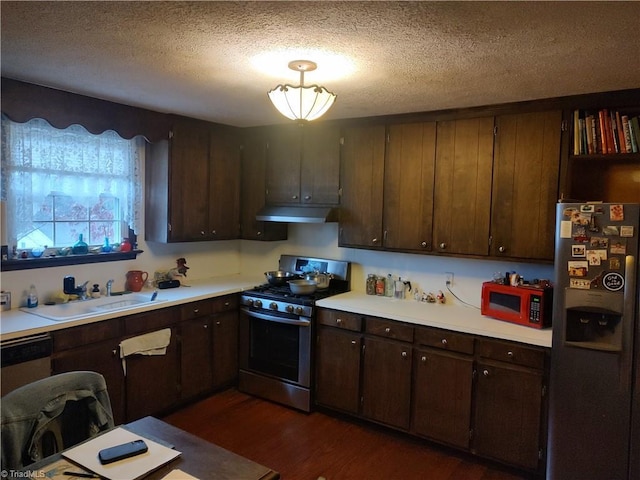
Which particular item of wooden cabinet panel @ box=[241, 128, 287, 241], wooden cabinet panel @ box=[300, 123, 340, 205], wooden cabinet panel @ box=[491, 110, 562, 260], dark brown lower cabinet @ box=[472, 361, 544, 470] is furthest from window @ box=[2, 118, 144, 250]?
dark brown lower cabinet @ box=[472, 361, 544, 470]

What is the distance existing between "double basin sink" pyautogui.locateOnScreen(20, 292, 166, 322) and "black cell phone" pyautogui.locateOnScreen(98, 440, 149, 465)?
5.24 feet

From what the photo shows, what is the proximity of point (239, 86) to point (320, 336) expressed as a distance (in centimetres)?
192

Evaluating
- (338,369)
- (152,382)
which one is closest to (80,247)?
(152,382)

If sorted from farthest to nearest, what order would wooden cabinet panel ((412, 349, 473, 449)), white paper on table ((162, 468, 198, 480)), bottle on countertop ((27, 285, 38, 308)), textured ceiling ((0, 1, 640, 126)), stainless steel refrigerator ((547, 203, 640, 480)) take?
bottle on countertop ((27, 285, 38, 308)) → wooden cabinet panel ((412, 349, 473, 449)) → stainless steel refrigerator ((547, 203, 640, 480)) → textured ceiling ((0, 1, 640, 126)) → white paper on table ((162, 468, 198, 480))

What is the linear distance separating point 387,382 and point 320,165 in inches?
72.0

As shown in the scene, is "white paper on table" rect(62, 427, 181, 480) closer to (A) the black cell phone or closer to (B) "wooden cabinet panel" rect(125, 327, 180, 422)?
(A) the black cell phone

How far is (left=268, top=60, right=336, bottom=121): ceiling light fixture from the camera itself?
7.43 feet

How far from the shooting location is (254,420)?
137 inches

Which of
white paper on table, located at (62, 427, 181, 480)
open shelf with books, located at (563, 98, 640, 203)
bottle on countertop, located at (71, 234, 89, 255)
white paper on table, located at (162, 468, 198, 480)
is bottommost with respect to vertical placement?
white paper on table, located at (162, 468, 198, 480)

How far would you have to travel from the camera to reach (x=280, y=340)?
376 cm

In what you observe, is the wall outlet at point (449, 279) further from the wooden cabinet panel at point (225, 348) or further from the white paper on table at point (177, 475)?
the white paper on table at point (177, 475)

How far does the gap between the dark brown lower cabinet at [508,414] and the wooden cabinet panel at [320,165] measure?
5.96 ft

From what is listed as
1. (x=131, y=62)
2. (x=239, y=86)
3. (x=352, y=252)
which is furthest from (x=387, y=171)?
(x=131, y=62)

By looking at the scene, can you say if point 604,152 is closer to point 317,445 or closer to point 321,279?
point 321,279
